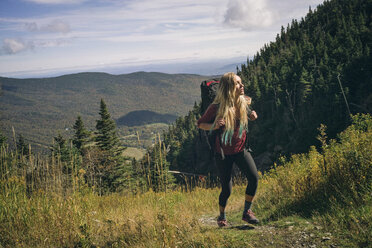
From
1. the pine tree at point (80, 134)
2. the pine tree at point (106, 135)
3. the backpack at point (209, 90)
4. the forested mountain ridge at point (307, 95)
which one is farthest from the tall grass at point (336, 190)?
the forested mountain ridge at point (307, 95)

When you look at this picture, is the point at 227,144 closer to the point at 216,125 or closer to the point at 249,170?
the point at 216,125

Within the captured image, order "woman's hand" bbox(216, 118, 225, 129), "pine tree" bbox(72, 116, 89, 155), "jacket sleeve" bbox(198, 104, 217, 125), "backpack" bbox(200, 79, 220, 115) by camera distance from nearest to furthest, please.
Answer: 1. "woman's hand" bbox(216, 118, 225, 129)
2. "jacket sleeve" bbox(198, 104, 217, 125)
3. "backpack" bbox(200, 79, 220, 115)
4. "pine tree" bbox(72, 116, 89, 155)

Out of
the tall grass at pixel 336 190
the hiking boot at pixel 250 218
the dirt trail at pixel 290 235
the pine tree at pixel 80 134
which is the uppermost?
the tall grass at pixel 336 190

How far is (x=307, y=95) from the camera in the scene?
64125 mm

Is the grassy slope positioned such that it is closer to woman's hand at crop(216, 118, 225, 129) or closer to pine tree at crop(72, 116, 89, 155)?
woman's hand at crop(216, 118, 225, 129)

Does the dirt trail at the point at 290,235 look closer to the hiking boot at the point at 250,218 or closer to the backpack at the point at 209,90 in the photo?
the hiking boot at the point at 250,218

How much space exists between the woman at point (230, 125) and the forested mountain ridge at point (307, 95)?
139 feet

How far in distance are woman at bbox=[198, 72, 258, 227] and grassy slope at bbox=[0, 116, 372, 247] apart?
0.77 m

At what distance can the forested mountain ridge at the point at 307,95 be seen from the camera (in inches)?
2147

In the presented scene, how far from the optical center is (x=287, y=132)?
6481 centimetres

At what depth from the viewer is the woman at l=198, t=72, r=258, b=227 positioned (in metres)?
4.09

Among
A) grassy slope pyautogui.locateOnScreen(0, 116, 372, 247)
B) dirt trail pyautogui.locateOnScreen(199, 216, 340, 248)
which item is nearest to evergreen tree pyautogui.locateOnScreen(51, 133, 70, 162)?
grassy slope pyautogui.locateOnScreen(0, 116, 372, 247)

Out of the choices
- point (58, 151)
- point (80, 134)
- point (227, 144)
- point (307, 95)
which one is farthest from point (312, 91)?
point (58, 151)

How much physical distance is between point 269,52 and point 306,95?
5065 cm
